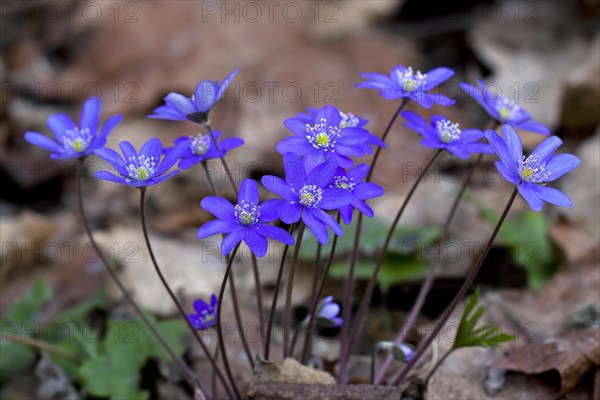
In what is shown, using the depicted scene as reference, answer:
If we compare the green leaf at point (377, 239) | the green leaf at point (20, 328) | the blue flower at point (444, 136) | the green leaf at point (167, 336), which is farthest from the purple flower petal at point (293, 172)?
the green leaf at point (20, 328)

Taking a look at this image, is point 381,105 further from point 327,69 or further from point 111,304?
point 111,304

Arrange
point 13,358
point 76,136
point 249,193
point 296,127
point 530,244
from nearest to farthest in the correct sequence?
point 249,193 → point 296,127 → point 76,136 → point 13,358 → point 530,244

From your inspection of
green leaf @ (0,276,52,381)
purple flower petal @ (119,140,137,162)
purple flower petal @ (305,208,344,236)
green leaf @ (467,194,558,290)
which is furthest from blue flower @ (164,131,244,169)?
green leaf @ (467,194,558,290)

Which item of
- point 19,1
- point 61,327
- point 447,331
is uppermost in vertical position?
point 19,1

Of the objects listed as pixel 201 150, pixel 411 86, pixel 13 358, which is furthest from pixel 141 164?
pixel 13 358

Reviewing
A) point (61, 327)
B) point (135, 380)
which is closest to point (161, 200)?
point (61, 327)

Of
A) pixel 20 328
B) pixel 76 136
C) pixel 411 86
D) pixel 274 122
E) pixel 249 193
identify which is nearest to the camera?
pixel 249 193

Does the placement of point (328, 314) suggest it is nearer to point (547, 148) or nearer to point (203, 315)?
point (203, 315)
